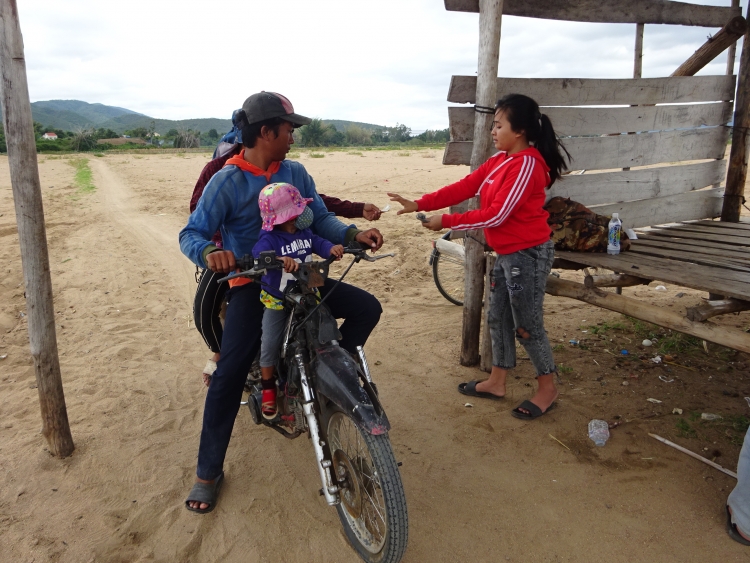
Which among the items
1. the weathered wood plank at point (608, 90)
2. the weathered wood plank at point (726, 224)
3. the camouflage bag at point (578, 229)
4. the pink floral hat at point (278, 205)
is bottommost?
the weathered wood plank at point (726, 224)

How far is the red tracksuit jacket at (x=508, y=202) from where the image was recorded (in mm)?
3379

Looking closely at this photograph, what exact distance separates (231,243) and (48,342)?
1.33 meters

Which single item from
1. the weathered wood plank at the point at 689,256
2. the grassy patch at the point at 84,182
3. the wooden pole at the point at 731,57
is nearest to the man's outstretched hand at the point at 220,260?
the weathered wood plank at the point at 689,256

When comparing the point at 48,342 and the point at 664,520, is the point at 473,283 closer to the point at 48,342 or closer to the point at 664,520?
the point at 664,520

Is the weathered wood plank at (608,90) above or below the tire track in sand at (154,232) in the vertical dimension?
above

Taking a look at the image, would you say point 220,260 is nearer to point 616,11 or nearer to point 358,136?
point 616,11

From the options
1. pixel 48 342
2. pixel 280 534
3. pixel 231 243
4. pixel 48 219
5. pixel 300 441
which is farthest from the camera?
pixel 48 219

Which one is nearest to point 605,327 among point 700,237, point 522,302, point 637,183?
point 700,237

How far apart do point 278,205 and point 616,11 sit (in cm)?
400

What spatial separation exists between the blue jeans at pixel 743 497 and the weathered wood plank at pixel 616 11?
3.48m

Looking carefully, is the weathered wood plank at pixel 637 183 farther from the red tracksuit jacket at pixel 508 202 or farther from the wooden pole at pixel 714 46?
the red tracksuit jacket at pixel 508 202

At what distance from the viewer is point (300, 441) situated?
3674 millimetres

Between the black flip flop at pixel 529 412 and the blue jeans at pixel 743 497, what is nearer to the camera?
the blue jeans at pixel 743 497

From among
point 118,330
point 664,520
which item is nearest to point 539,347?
point 664,520
